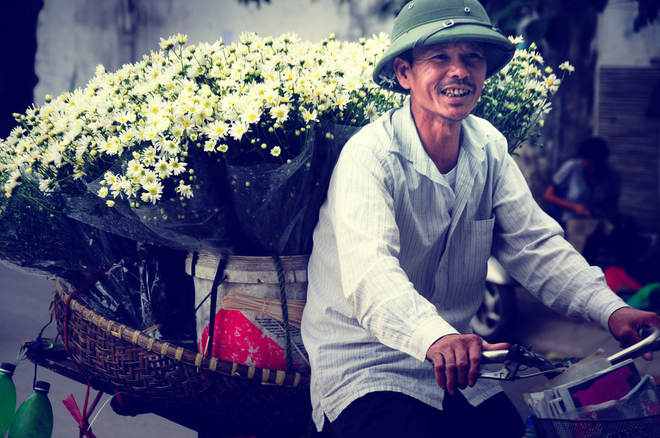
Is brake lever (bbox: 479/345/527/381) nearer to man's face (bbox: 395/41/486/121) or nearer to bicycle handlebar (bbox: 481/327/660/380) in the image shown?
bicycle handlebar (bbox: 481/327/660/380)

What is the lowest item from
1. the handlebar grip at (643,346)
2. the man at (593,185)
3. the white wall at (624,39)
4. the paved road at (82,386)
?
the paved road at (82,386)

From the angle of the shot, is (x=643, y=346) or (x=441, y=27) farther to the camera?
(x=441, y=27)

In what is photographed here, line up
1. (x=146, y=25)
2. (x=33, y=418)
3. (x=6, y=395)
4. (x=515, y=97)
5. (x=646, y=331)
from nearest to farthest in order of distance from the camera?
(x=646, y=331)
(x=33, y=418)
(x=6, y=395)
(x=515, y=97)
(x=146, y=25)

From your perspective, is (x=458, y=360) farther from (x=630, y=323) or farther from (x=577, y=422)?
(x=630, y=323)

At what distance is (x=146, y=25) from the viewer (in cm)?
1009

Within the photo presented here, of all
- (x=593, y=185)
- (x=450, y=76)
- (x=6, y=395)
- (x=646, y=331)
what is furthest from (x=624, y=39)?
(x=6, y=395)

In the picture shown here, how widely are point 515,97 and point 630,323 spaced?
1.08 m

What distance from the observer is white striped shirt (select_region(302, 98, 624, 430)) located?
67.6 inches

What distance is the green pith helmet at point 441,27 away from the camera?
74.2 inches

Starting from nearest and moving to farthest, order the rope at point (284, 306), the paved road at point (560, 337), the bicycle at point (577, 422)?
the bicycle at point (577, 422), the rope at point (284, 306), the paved road at point (560, 337)

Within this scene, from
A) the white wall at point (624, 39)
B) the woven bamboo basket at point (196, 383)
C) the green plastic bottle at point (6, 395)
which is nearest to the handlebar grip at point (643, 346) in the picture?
the woven bamboo basket at point (196, 383)

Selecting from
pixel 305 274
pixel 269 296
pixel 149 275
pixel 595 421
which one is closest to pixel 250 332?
pixel 269 296

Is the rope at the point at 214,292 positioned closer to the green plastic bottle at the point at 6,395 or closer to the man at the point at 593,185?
the green plastic bottle at the point at 6,395

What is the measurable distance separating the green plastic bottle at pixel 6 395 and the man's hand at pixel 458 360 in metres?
1.64
